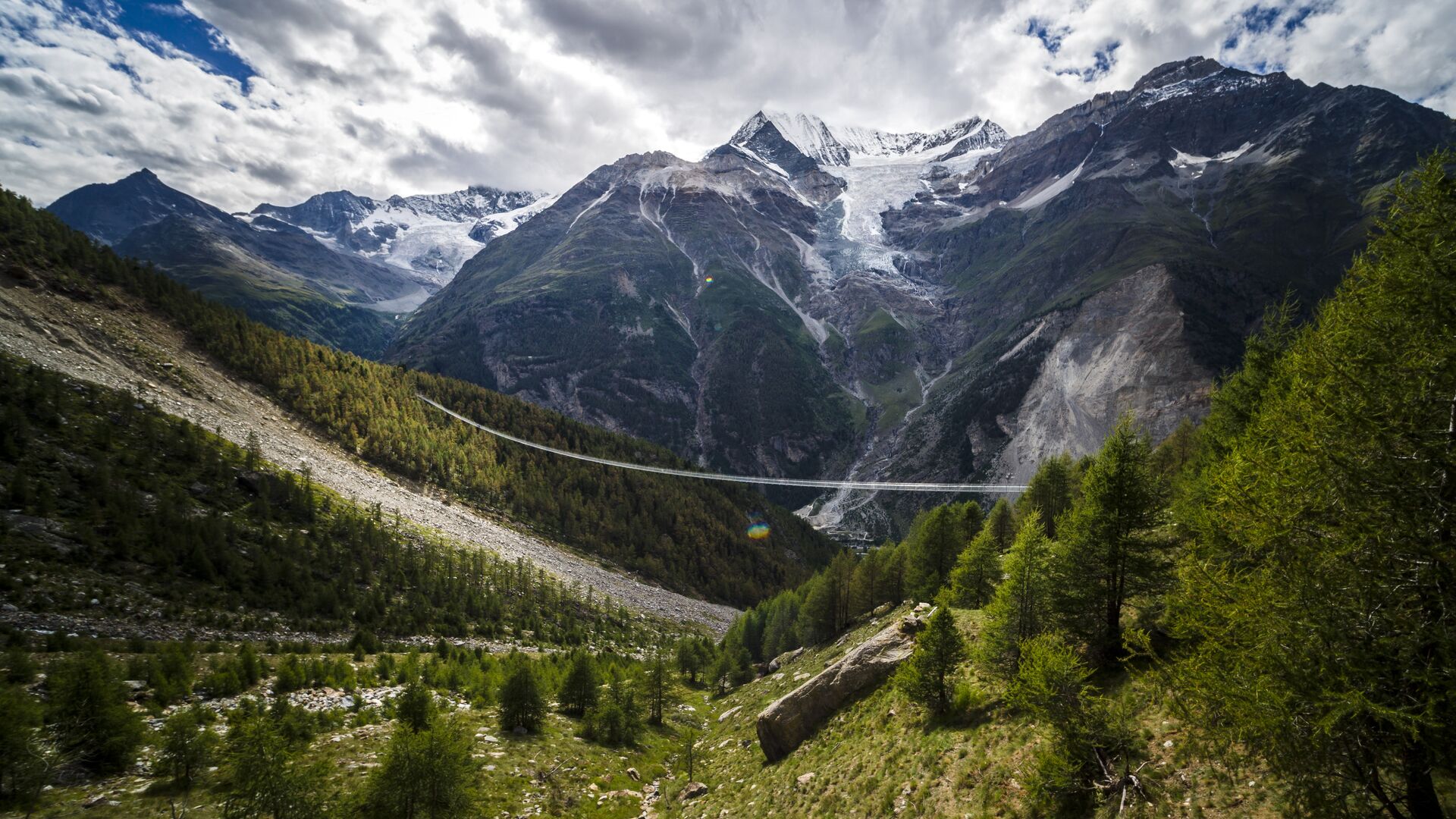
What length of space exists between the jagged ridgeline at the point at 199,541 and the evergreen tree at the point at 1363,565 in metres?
53.7

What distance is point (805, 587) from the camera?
71.5 metres

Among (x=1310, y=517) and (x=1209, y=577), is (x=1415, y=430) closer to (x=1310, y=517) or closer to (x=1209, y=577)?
(x=1310, y=517)

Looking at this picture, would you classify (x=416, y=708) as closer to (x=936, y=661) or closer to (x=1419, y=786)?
(x=936, y=661)

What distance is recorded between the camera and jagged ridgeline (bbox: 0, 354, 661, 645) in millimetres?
35875

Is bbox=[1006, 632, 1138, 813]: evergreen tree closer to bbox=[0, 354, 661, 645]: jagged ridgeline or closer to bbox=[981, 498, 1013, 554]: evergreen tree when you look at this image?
bbox=[981, 498, 1013, 554]: evergreen tree

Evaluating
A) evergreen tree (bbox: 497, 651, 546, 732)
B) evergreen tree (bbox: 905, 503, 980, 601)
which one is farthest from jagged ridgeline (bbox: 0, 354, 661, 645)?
evergreen tree (bbox: 905, 503, 980, 601)

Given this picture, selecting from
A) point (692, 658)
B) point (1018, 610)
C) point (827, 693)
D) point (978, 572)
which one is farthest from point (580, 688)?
point (1018, 610)

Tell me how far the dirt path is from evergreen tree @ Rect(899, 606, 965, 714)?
70520 mm

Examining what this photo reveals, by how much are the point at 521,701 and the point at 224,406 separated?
75.8m

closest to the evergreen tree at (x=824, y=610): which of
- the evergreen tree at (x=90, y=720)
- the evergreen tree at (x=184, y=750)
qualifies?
the evergreen tree at (x=184, y=750)

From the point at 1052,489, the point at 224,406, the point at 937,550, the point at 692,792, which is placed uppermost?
the point at 1052,489

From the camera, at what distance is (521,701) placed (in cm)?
3091

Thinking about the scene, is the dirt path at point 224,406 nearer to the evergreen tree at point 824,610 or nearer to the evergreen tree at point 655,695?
the evergreen tree at point 824,610

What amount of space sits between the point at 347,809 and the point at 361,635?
29028mm
